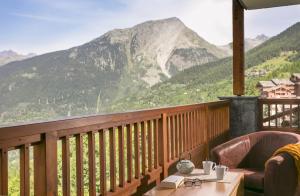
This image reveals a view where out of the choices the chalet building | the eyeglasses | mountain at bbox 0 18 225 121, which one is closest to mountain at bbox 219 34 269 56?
mountain at bbox 0 18 225 121

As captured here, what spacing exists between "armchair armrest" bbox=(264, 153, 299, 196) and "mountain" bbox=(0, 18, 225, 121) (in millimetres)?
15656

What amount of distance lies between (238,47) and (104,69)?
1769cm

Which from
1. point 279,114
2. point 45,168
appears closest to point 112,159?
point 45,168

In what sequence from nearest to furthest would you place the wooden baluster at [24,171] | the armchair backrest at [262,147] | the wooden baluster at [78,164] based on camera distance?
the wooden baluster at [24,171]
the wooden baluster at [78,164]
the armchair backrest at [262,147]

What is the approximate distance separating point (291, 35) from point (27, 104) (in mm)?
12271

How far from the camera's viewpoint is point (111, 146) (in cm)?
269

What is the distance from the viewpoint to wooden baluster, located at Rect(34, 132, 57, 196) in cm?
189

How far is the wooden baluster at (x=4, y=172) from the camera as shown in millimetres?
1607

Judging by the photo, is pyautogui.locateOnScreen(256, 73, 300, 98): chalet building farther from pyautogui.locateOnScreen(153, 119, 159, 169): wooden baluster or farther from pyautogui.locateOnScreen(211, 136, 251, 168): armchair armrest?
pyautogui.locateOnScreen(153, 119, 159, 169): wooden baluster

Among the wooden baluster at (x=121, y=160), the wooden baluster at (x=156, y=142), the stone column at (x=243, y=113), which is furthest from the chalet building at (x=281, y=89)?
the wooden baluster at (x=121, y=160)

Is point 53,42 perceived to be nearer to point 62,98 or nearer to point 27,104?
point 62,98

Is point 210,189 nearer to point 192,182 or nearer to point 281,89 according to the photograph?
point 192,182

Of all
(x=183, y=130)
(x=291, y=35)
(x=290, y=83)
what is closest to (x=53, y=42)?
(x=291, y=35)

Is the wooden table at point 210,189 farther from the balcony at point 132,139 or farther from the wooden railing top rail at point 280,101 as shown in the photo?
the wooden railing top rail at point 280,101
